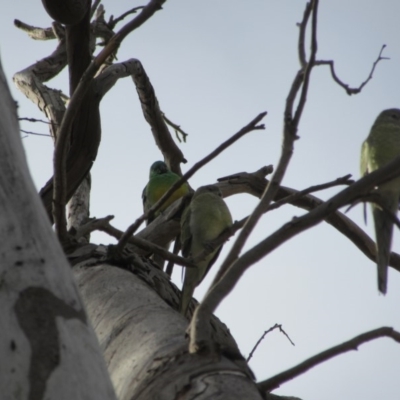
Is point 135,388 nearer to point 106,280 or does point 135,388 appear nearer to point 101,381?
point 101,381

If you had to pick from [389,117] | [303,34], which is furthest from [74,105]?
[389,117]

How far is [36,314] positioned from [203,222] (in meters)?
3.10

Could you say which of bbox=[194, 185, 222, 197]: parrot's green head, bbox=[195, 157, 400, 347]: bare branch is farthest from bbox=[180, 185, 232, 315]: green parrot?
bbox=[195, 157, 400, 347]: bare branch

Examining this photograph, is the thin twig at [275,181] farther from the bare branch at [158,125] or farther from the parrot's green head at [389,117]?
the bare branch at [158,125]

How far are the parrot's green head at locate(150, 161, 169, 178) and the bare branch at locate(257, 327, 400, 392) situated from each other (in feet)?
20.1

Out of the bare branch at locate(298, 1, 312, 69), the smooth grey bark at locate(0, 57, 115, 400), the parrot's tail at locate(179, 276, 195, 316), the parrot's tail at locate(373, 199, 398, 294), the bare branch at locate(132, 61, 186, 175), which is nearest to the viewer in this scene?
the smooth grey bark at locate(0, 57, 115, 400)

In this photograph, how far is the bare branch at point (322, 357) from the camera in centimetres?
163

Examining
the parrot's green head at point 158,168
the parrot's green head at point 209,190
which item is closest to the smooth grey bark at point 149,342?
the parrot's green head at point 209,190

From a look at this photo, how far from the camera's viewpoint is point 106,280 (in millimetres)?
2590

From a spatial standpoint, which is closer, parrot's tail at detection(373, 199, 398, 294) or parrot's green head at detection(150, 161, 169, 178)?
parrot's tail at detection(373, 199, 398, 294)

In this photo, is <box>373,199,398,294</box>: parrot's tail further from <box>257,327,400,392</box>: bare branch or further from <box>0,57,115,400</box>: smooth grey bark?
<box>0,57,115,400</box>: smooth grey bark

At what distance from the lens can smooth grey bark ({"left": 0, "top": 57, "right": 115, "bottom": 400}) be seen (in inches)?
46.9

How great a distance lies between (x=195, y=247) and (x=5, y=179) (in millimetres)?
3011

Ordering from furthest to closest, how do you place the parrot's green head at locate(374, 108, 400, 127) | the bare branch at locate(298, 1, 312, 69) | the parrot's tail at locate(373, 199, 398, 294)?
the parrot's green head at locate(374, 108, 400, 127) → the parrot's tail at locate(373, 199, 398, 294) → the bare branch at locate(298, 1, 312, 69)
